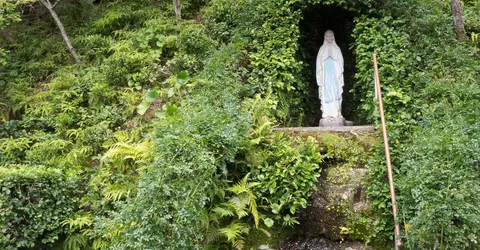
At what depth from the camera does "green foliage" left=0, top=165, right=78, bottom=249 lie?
528cm

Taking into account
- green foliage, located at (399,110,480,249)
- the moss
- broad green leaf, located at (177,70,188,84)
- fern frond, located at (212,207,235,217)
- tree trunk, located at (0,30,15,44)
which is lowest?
the moss

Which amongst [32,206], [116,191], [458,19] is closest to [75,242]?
[32,206]

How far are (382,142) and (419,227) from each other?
1666mm

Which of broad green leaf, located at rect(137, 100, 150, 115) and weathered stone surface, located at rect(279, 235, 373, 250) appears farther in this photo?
broad green leaf, located at rect(137, 100, 150, 115)

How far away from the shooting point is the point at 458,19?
765 cm

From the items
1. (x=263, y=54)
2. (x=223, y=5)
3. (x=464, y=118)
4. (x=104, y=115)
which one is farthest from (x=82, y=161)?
(x=464, y=118)

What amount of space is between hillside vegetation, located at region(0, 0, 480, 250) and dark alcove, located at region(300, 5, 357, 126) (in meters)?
0.18

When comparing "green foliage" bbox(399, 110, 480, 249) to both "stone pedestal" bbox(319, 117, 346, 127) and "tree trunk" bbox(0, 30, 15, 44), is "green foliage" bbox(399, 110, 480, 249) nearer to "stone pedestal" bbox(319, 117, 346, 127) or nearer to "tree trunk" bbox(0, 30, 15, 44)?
"stone pedestal" bbox(319, 117, 346, 127)

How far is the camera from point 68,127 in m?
7.63

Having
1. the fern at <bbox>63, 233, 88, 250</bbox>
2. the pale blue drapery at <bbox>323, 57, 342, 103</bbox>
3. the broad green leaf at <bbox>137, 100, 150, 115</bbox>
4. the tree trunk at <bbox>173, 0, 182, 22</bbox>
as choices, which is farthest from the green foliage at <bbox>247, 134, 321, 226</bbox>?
the tree trunk at <bbox>173, 0, 182, 22</bbox>

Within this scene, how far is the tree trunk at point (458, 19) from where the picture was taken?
24.9ft

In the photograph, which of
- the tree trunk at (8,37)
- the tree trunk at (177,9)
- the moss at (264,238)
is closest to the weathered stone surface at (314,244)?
the moss at (264,238)

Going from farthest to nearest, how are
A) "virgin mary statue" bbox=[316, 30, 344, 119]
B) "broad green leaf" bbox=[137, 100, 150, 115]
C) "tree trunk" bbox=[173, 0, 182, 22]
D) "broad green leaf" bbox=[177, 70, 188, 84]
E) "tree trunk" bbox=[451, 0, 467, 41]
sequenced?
"tree trunk" bbox=[173, 0, 182, 22], "virgin mary statue" bbox=[316, 30, 344, 119], "tree trunk" bbox=[451, 0, 467, 41], "broad green leaf" bbox=[177, 70, 188, 84], "broad green leaf" bbox=[137, 100, 150, 115]

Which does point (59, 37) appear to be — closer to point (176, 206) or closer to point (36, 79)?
point (36, 79)
